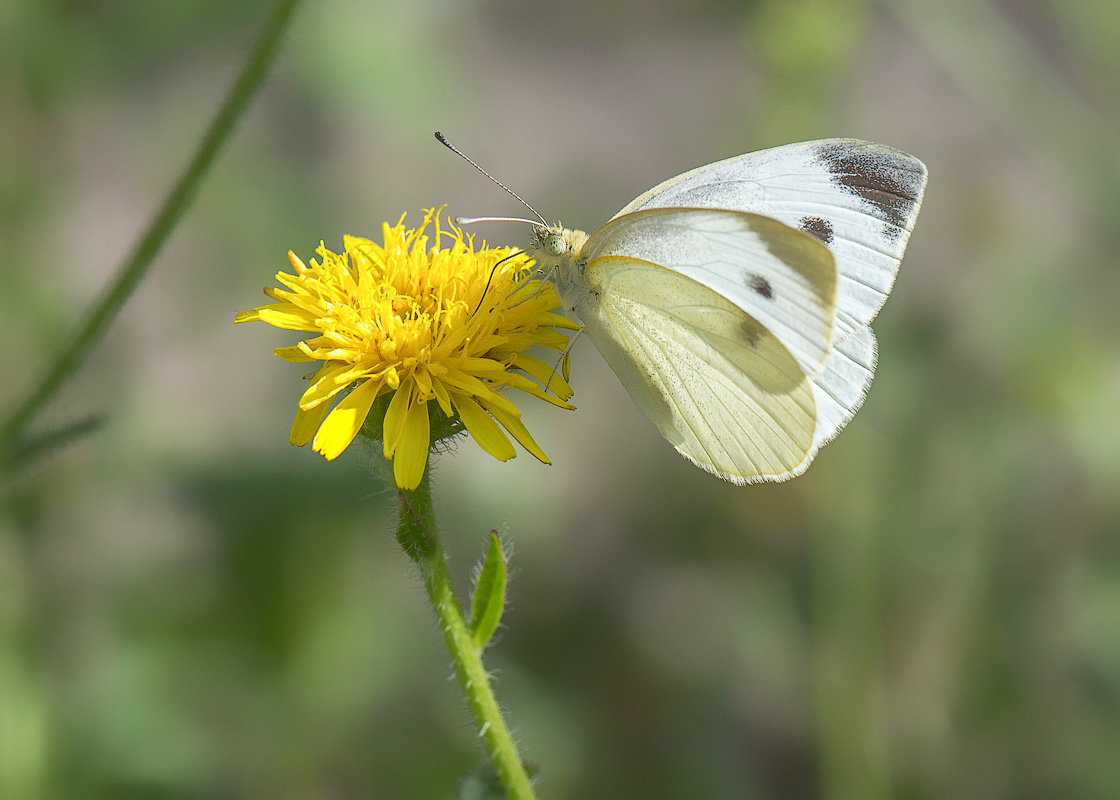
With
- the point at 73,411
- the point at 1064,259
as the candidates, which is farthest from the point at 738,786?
the point at 1064,259

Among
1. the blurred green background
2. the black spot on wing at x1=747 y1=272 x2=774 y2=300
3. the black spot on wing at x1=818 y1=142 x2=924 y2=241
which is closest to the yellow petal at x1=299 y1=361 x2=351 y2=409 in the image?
the black spot on wing at x1=747 y1=272 x2=774 y2=300

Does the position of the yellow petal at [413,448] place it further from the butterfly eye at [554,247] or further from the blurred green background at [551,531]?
the blurred green background at [551,531]

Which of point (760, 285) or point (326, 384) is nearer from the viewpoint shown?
point (326, 384)

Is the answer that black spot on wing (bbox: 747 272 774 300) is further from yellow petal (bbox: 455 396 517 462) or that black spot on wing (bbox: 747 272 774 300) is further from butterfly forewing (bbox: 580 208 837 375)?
yellow petal (bbox: 455 396 517 462)

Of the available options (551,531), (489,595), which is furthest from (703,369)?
(551,531)

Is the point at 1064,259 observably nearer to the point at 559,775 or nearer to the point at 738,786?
the point at 738,786

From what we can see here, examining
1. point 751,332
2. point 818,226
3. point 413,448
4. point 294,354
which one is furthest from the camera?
point 818,226

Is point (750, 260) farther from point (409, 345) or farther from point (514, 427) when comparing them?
point (409, 345)
